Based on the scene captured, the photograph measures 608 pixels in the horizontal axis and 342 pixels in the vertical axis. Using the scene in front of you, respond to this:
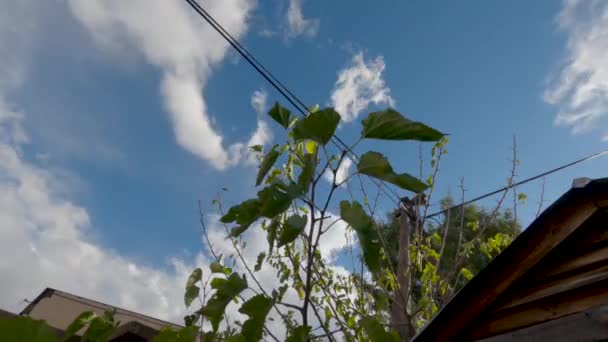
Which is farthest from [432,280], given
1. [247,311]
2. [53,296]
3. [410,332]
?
[53,296]

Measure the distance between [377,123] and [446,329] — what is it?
136 cm

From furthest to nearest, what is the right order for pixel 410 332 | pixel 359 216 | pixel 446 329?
pixel 410 332 → pixel 446 329 → pixel 359 216

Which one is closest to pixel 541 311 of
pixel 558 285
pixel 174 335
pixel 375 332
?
pixel 558 285

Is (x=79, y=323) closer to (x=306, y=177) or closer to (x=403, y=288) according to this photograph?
(x=306, y=177)

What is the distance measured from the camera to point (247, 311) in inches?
31.1

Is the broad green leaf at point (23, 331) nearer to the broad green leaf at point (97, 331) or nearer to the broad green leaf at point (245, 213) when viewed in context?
the broad green leaf at point (97, 331)

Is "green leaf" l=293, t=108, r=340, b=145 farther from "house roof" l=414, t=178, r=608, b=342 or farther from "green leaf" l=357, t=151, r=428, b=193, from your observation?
"house roof" l=414, t=178, r=608, b=342

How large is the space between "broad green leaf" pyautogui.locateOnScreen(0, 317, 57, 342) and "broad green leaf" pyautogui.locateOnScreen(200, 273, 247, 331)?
19.9 inches

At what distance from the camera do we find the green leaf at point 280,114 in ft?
2.84

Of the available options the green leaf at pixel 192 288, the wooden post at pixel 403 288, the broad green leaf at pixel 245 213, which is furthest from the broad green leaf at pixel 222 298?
the wooden post at pixel 403 288

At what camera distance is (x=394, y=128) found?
68 cm

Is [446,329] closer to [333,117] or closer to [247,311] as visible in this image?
[247,311]

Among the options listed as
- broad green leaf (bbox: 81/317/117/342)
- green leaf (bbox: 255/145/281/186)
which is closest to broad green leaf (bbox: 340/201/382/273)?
green leaf (bbox: 255/145/281/186)

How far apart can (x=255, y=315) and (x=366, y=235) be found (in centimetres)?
31
